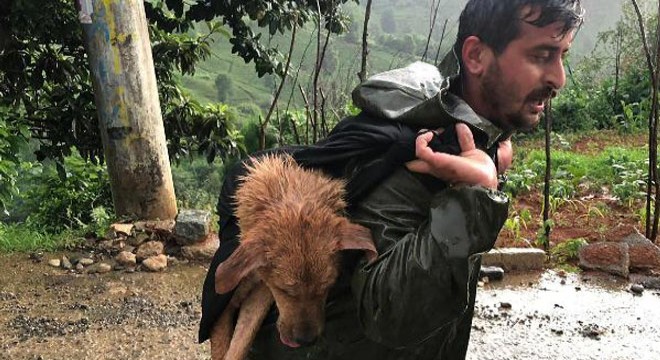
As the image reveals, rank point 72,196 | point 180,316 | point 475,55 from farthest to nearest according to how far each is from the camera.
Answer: point 72,196 → point 180,316 → point 475,55

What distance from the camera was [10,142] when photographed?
5.95 m

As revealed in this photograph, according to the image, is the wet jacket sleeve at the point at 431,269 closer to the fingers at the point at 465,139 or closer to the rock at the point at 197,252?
the fingers at the point at 465,139

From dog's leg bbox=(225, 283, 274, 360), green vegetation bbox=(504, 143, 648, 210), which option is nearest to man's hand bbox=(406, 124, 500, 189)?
dog's leg bbox=(225, 283, 274, 360)

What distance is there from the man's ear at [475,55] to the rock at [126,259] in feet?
15.1

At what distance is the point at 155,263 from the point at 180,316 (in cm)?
97

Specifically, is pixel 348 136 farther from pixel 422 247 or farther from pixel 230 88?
pixel 230 88

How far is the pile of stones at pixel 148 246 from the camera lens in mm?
5488

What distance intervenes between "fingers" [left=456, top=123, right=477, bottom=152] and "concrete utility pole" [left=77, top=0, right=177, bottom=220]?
4.68 m

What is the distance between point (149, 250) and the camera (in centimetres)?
560

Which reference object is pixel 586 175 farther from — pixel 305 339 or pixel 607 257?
pixel 305 339

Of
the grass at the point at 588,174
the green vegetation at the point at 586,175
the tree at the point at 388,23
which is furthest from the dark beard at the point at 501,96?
the tree at the point at 388,23

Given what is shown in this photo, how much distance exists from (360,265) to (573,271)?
479 cm

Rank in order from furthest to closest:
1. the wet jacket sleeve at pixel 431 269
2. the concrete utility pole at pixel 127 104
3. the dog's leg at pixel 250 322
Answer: the concrete utility pole at pixel 127 104 → the dog's leg at pixel 250 322 → the wet jacket sleeve at pixel 431 269

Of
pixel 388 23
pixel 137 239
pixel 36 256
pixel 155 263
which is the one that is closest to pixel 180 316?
pixel 155 263
